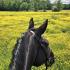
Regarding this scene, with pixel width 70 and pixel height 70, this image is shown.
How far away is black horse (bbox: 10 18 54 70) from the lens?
3865 millimetres

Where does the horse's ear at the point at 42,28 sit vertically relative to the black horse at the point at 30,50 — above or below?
above

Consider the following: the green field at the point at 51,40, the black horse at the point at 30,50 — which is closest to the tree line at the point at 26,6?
the green field at the point at 51,40

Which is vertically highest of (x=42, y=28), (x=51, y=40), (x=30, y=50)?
(x=42, y=28)

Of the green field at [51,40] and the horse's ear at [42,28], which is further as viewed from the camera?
the green field at [51,40]

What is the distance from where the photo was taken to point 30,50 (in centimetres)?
400

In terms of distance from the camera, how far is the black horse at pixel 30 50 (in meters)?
3.87

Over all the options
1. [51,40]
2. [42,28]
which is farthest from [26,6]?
[42,28]

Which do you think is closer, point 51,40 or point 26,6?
point 51,40

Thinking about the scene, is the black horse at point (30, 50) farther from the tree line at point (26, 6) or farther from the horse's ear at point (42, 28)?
the tree line at point (26, 6)

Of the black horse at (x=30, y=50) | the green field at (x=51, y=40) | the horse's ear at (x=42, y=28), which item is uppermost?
the horse's ear at (x=42, y=28)

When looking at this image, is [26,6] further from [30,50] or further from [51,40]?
[30,50]

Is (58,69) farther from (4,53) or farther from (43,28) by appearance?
(43,28)

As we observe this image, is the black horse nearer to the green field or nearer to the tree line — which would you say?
the green field

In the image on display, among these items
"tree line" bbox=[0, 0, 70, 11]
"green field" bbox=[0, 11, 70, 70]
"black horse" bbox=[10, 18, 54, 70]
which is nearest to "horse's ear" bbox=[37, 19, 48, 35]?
"black horse" bbox=[10, 18, 54, 70]
